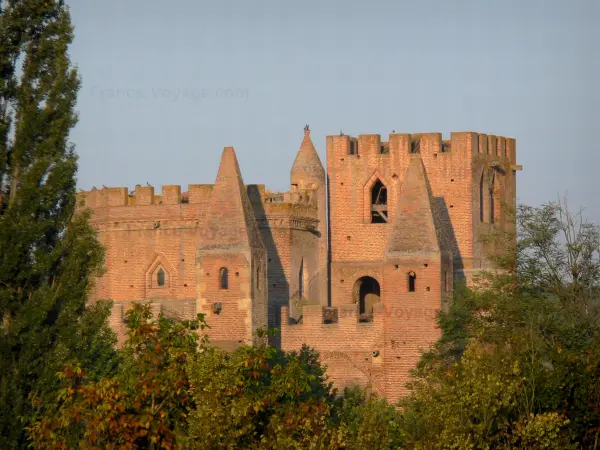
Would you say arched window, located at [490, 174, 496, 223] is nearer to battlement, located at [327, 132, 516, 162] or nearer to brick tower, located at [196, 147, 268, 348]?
battlement, located at [327, 132, 516, 162]

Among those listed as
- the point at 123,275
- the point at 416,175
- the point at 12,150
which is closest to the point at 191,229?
the point at 123,275

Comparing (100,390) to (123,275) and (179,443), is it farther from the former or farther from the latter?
(123,275)

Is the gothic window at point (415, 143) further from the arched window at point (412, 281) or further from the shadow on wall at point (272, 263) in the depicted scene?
the arched window at point (412, 281)

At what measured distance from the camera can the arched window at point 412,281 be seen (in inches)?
1748

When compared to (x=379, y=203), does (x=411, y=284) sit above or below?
below

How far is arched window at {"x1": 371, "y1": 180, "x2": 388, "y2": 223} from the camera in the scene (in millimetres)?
50125

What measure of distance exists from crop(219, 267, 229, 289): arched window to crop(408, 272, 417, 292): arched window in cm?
452

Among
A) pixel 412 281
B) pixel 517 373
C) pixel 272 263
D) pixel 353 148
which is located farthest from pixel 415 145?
pixel 517 373

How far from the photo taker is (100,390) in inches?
1017

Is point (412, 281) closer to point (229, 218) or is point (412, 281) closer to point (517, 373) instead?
point (229, 218)

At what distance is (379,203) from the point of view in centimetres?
5044

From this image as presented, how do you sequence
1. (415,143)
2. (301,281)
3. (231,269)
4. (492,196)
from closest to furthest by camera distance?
(231,269) < (301,281) < (415,143) < (492,196)

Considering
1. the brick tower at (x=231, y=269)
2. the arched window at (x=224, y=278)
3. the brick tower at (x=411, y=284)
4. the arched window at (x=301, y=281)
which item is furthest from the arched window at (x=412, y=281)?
the arched window at (x=301, y=281)

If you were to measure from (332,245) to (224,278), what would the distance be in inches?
248
